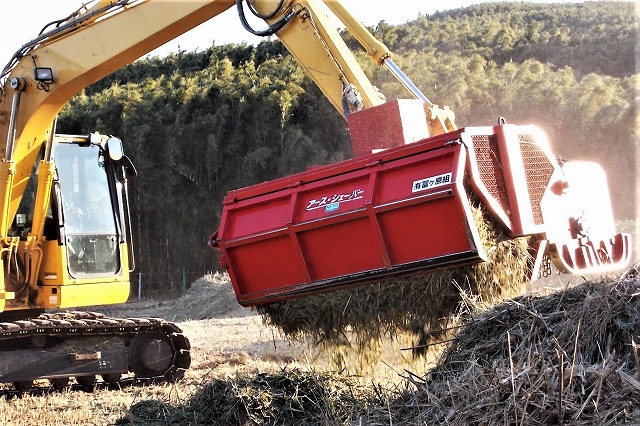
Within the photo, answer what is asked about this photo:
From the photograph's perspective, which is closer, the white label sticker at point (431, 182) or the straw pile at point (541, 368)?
the straw pile at point (541, 368)

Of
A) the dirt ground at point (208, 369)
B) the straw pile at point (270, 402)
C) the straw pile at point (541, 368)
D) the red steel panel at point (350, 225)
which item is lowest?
the dirt ground at point (208, 369)

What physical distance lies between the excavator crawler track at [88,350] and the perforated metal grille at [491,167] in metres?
4.53

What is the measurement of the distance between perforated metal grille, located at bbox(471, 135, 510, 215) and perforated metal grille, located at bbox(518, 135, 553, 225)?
29cm

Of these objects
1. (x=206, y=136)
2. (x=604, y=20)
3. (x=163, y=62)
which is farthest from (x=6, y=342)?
(x=604, y=20)

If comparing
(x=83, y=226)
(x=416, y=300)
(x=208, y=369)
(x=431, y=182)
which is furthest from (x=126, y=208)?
(x=431, y=182)

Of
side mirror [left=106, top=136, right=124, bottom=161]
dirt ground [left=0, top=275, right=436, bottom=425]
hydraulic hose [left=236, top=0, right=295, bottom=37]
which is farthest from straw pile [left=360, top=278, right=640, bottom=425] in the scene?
side mirror [left=106, top=136, right=124, bottom=161]

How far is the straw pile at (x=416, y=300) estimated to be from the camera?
5762mm

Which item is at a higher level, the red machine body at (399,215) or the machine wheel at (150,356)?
the red machine body at (399,215)

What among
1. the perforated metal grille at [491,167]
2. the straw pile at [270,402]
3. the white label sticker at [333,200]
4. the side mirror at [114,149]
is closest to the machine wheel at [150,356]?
the side mirror at [114,149]

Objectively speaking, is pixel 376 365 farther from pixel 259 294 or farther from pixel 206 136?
pixel 206 136

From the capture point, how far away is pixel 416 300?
5.88 m

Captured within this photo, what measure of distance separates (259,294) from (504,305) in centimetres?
233

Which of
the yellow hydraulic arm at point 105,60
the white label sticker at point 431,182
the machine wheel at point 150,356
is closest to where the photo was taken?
the white label sticker at point 431,182

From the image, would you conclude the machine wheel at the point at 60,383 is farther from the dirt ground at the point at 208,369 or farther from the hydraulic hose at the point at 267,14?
the hydraulic hose at the point at 267,14
